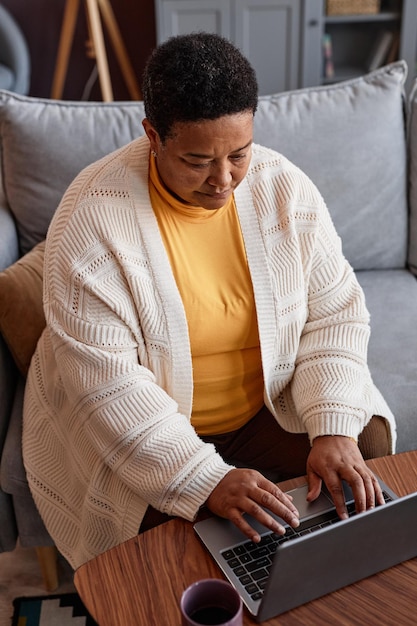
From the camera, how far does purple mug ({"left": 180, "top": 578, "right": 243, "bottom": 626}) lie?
793 mm

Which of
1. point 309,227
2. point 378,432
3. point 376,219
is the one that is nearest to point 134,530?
point 378,432

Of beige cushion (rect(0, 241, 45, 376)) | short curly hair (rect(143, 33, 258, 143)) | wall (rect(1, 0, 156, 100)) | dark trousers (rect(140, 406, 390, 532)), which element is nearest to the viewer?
short curly hair (rect(143, 33, 258, 143))

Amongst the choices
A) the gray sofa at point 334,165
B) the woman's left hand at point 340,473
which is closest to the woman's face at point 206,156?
the woman's left hand at point 340,473

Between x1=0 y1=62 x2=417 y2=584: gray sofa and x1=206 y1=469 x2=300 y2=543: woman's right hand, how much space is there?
591 mm

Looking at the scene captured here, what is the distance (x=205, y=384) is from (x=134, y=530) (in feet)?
0.91

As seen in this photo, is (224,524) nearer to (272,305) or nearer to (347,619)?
(347,619)

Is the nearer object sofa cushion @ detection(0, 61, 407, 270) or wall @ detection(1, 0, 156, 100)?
A: sofa cushion @ detection(0, 61, 407, 270)

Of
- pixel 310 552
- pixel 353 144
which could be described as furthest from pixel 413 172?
pixel 310 552

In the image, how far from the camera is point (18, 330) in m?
1.49

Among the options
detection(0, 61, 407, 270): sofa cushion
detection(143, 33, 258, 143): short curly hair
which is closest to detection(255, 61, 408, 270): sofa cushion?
detection(0, 61, 407, 270): sofa cushion

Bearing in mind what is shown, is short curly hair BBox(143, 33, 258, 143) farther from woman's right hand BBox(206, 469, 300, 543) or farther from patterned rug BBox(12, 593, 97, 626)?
patterned rug BBox(12, 593, 97, 626)

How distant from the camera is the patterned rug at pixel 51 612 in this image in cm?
151

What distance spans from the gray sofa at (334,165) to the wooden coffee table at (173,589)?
654mm

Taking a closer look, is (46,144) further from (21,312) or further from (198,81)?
(198,81)
